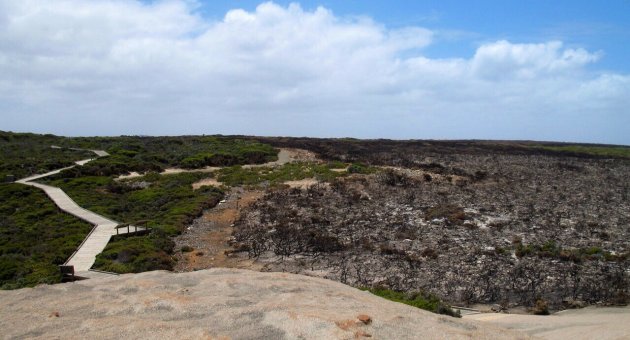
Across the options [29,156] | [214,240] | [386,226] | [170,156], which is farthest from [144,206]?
[29,156]

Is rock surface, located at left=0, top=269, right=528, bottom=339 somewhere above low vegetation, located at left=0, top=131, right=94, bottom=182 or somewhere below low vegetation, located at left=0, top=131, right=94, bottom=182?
below

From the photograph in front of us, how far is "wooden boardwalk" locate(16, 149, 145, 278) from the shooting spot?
19984mm

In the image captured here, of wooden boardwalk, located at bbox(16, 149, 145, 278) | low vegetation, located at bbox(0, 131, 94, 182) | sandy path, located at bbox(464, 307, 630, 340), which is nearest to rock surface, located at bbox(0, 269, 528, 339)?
sandy path, located at bbox(464, 307, 630, 340)

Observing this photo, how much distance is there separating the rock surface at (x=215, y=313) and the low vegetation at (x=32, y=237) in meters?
6.77

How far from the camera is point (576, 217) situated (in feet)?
103

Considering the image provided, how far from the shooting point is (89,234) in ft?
82.8

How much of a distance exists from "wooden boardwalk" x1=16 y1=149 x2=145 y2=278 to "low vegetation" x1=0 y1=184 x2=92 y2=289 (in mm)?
418

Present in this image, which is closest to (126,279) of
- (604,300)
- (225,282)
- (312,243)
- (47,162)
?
(225,282)

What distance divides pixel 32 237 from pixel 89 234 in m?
3.53

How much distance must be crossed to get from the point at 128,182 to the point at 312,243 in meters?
28.1

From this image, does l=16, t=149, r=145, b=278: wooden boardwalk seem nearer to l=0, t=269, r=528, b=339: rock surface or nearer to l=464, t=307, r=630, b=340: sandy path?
l=0, t=269, r=528, b=339: rock surface

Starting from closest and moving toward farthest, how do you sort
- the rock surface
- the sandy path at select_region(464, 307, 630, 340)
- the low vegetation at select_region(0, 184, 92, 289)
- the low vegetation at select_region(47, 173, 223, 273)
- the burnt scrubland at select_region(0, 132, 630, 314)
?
A: the rock surface, the sandy path at select_region(464, 307, 630, 340), the burnt scrubland at select_region(0, 132, 630, 314), the low vegetation at select_region(0, 184, 92, 289), the low vegetation at select_region(47, 173, 223, 273)

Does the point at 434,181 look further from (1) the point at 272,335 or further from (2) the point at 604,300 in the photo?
(1) the point at 272,335

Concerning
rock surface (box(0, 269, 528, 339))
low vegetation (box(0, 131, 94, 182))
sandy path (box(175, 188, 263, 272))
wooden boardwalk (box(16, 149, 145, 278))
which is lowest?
sandy path (box(175, 188, 263, 272))
